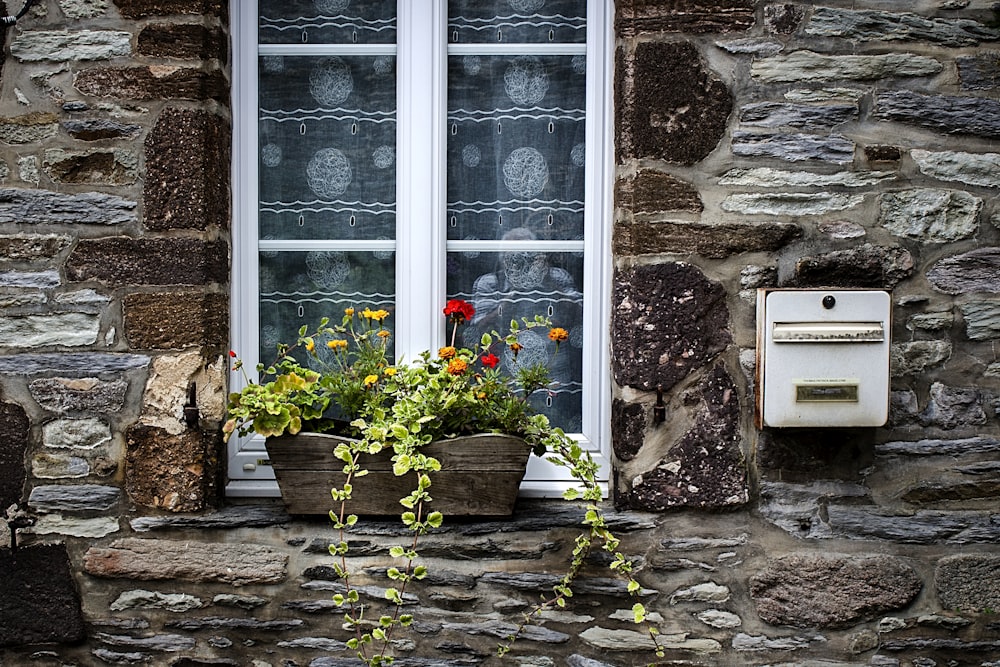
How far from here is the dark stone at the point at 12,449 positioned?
229 centimetres

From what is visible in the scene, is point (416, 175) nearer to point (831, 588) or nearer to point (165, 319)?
point (165, 319)

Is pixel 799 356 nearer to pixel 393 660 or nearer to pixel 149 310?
pixel 393 660

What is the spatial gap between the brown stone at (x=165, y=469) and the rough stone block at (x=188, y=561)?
0.36 ft

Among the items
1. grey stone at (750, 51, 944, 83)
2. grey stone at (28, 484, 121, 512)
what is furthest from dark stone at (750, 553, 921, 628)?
grey stone at (28, 484, 121, 512)

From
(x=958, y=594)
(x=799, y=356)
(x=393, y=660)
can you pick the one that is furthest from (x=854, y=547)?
(x=393, y=660)

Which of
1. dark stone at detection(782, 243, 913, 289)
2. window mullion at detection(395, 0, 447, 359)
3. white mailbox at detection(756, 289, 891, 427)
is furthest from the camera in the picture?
window mullion at detection(395, 0, 447, 359)

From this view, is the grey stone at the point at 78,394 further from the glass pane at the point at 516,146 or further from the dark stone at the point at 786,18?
the dark stone at the point at 786,18

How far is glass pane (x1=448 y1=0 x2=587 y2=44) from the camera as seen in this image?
245cm

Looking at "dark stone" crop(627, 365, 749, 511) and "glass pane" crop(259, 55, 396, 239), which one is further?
"glass pane" crop(259, 55, 396, 239)

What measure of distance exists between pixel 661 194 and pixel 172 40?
1.37 metres

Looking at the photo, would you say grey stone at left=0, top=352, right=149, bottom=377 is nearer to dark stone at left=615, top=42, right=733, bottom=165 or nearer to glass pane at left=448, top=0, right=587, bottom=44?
glass pane at left=448, top=0, right=587, bottom=44

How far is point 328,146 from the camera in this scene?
247 cm

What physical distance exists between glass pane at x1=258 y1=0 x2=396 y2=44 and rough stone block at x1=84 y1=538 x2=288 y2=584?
4.70ft

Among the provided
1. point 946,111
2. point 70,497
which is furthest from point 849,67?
point 70,497
